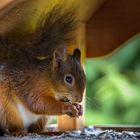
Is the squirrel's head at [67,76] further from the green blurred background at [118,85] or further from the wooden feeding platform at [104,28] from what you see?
the green blurred background at [118,85]

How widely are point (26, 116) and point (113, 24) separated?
45 cm

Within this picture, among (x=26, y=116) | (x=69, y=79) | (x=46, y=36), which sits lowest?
(x=26, y=116)

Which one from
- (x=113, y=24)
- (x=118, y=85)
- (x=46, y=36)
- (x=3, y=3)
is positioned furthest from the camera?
(x=118, y=85)

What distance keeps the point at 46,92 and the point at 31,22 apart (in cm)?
24

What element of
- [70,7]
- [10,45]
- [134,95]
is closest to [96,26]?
[70,7]

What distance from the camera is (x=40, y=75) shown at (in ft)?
6.00

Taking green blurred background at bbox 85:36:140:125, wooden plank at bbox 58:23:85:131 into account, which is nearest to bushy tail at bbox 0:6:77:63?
wooden plank at bbox 58:23:85:131

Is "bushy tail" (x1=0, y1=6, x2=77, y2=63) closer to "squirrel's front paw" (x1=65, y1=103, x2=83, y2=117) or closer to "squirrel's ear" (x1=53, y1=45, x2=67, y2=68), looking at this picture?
"squirrel's ear" (x1=53, y1=45, x2=67, y2=68)

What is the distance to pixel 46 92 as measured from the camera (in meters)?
1.82

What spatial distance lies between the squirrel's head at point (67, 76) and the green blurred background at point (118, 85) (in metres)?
0.53

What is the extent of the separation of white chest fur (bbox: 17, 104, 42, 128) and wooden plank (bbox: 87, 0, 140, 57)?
32 cm

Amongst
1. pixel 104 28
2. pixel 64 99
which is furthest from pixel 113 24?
pixel 64 99

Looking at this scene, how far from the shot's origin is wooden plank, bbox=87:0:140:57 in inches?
77.2

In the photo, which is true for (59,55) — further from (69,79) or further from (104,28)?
(104,28)
